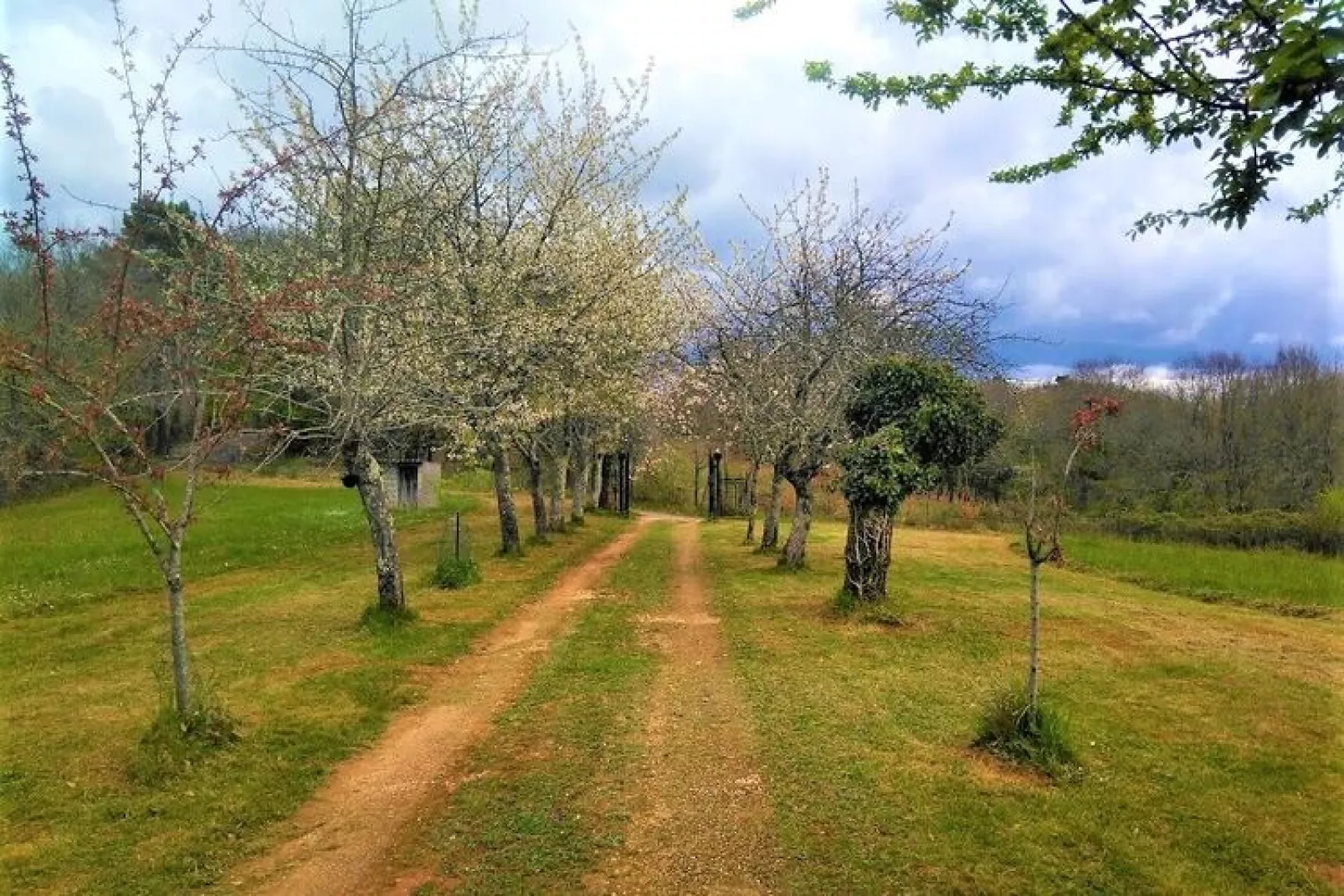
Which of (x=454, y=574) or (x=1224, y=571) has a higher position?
(x=454, y=574)

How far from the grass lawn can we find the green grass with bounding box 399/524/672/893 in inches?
49.3

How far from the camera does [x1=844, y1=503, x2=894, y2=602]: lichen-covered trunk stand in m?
13.1

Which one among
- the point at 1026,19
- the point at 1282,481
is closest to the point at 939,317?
the point at 1026,19

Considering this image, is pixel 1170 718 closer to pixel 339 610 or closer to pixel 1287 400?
pixel 339 610

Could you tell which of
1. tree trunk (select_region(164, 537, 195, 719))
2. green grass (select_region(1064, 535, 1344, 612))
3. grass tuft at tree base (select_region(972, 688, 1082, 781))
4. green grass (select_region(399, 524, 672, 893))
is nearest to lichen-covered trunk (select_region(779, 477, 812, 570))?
green grass (select_region(399, 524, 672, 893))

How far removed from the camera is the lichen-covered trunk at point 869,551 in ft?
42.8

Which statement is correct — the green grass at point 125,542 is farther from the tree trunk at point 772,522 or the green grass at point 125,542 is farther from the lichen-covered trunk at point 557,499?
the tree trunk at point 772,522

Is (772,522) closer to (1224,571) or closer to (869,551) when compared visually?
(869,551)

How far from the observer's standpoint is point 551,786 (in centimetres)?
640

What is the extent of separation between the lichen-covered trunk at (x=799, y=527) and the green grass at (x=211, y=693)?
5.28m

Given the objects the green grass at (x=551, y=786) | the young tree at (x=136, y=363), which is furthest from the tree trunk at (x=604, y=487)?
the young tree at (x=136, y=363)

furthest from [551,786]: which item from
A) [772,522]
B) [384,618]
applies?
[772,522]

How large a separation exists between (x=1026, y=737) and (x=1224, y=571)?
718 inches

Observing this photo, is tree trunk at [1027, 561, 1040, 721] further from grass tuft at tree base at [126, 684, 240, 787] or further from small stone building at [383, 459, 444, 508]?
small stone building at [383, 459, 444, 508]
